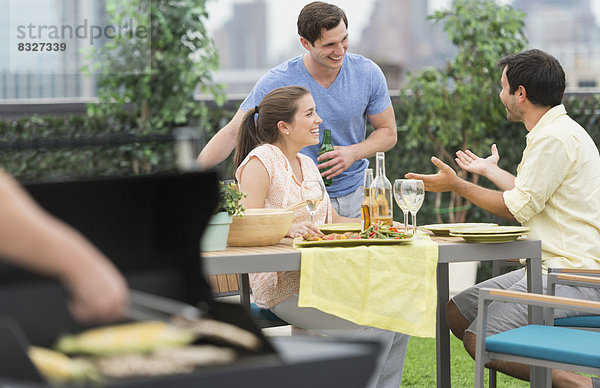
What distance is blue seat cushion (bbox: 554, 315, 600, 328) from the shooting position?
254 centimetres

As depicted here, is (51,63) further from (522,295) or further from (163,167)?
(163,167)

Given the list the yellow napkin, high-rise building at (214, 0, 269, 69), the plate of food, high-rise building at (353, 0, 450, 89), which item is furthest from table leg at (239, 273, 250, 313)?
high-rise building at (353, 0, 450, 89)

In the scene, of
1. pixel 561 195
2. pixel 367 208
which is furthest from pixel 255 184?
pixel 561 195

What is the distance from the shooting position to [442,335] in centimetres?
279

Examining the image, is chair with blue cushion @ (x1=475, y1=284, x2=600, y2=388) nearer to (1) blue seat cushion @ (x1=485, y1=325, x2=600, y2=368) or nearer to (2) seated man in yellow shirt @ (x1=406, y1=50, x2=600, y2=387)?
(1) blue seat cushion @ (x1=485, y1=325, x2=600, y2=368)

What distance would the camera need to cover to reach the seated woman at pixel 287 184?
2520 millimetres

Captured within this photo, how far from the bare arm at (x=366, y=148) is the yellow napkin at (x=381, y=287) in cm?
91

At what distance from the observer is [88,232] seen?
78cm

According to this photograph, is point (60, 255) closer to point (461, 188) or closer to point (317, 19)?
point (461, 188)

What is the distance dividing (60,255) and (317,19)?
2682 mm

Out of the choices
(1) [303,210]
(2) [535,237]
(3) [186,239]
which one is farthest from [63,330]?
(2) [535,237]

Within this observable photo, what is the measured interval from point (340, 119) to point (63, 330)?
282 centimetres

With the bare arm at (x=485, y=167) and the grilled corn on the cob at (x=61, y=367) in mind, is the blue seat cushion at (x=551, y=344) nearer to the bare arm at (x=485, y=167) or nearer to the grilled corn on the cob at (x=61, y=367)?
the bare arm at (x=485, y=167)

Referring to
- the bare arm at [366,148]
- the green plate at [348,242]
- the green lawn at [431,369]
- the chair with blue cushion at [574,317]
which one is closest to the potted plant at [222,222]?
the green plate at [348,242]
